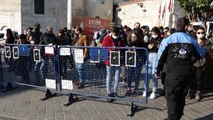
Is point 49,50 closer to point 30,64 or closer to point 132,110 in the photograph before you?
point 30,64

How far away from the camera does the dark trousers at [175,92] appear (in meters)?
5.13

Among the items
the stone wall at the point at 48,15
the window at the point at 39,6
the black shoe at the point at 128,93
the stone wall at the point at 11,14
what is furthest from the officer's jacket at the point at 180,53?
the window at the point at 39,6

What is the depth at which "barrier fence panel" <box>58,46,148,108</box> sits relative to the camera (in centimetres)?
656

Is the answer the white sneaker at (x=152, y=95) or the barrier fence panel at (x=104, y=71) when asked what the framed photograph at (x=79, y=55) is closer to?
the barrier fence panel at (x=104, y=71)

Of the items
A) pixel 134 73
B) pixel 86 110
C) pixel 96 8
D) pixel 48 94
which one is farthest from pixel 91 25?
pixel 86 110

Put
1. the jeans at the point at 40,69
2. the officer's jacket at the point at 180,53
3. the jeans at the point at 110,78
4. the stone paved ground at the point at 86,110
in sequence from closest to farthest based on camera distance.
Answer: the officer's jacket at the point at 180,53
the stone paved ground at the point at 86,110
the jeans at the point at 110,78
the jeans at the point at 40,69

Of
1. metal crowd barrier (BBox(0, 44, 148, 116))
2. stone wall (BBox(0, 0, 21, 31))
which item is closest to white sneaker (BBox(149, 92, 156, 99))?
metal crowd barrier (BBox(0, 44, 148, 116))

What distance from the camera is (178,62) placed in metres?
5.10

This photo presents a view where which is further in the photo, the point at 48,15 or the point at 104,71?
the point at 48,15

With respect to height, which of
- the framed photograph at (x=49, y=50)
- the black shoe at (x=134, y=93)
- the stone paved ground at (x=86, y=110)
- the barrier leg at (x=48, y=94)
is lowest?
the stone paved ground at (x=86, y=110)

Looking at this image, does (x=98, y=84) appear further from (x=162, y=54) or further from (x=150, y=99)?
(x=162, y=54)

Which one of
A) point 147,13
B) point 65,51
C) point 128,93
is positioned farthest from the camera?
point 147,13

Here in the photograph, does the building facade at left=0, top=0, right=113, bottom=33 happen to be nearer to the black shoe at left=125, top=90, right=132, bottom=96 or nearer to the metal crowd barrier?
the metal crowd barrier

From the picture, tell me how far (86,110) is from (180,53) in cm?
→ 276
